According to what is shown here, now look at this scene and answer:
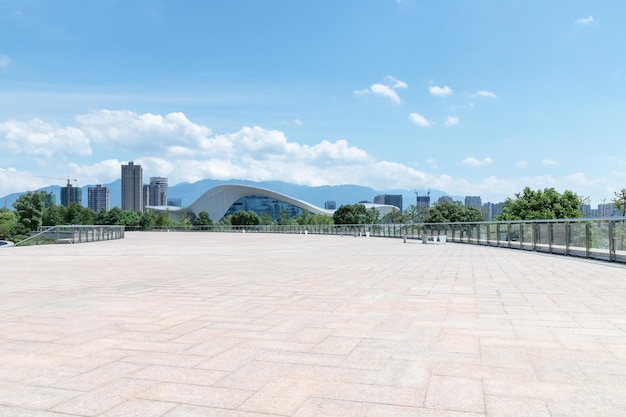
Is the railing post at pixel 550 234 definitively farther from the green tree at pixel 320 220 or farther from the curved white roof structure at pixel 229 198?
the curved white roof structure at pixel 229 198

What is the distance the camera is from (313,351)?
4.01 metres

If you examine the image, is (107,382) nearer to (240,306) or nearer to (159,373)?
(159,373)

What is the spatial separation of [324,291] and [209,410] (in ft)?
15.8

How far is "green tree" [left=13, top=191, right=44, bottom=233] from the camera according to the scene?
8469 centimetres

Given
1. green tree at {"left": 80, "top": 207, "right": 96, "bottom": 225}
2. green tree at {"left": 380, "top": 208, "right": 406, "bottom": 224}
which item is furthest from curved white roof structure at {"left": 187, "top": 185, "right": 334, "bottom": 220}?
green tree at {"left": 80, "top": 207, "right": 96, "bottom": 225}

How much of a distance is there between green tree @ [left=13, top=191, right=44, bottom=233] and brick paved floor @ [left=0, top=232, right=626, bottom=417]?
86.9 m

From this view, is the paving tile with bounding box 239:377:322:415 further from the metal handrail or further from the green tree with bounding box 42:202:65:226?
the green tree with bounding box 42:202:65:226

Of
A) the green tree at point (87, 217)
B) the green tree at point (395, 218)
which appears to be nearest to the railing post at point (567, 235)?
the green tree at point (395, 218)

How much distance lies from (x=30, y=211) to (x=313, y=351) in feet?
305

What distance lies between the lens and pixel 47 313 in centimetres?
580

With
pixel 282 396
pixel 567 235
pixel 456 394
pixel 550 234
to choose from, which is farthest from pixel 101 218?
pixel 456 394

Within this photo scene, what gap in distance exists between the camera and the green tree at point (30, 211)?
84688mm

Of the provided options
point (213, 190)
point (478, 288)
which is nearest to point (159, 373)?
point (478, 288)

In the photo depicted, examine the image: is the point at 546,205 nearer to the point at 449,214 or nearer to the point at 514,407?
the point at 449,214
